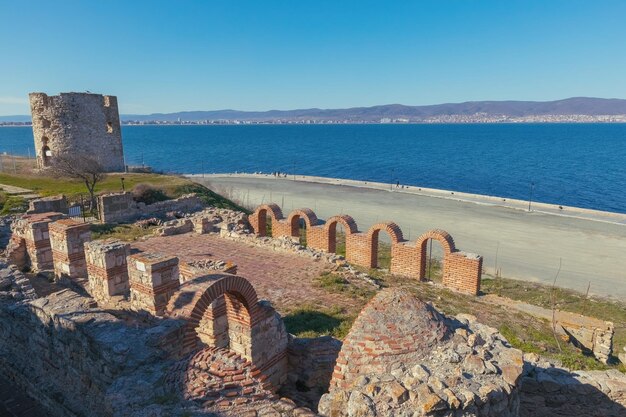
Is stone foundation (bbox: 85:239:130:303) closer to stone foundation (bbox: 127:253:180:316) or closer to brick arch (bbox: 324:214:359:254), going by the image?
stone foundation (bbox: 127:253:180:316)

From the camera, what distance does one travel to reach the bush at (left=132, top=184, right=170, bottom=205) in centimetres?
2640

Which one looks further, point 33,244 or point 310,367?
point 33,244

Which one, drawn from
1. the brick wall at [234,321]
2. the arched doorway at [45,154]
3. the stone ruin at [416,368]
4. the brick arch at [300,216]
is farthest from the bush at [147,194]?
the stone ruin at [416,368]

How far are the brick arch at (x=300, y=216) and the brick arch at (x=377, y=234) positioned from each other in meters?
3.07

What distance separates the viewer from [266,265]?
15.5 m

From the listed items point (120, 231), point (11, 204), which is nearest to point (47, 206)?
point (120, 231)

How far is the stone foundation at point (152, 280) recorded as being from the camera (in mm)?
7784

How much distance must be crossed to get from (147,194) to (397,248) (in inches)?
683

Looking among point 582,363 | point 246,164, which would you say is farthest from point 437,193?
point 246,164

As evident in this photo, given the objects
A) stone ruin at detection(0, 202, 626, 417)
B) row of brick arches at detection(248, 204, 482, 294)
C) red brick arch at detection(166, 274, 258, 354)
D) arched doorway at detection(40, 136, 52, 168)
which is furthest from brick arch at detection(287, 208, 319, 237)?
arched doorway at detection(40, 136, 52, 168)

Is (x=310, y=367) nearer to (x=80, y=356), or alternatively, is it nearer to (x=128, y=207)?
(x=80, y=356)

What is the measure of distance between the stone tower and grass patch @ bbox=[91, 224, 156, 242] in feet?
59.1

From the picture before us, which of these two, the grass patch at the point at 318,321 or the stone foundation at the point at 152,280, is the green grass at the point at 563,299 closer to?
the grass patch at the point at 318,321

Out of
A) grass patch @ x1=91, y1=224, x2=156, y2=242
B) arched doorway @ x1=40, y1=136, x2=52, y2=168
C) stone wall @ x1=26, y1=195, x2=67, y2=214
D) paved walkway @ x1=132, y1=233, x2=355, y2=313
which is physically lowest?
paved walkway @ x1=132, y1=233, x2=355, y2=313
